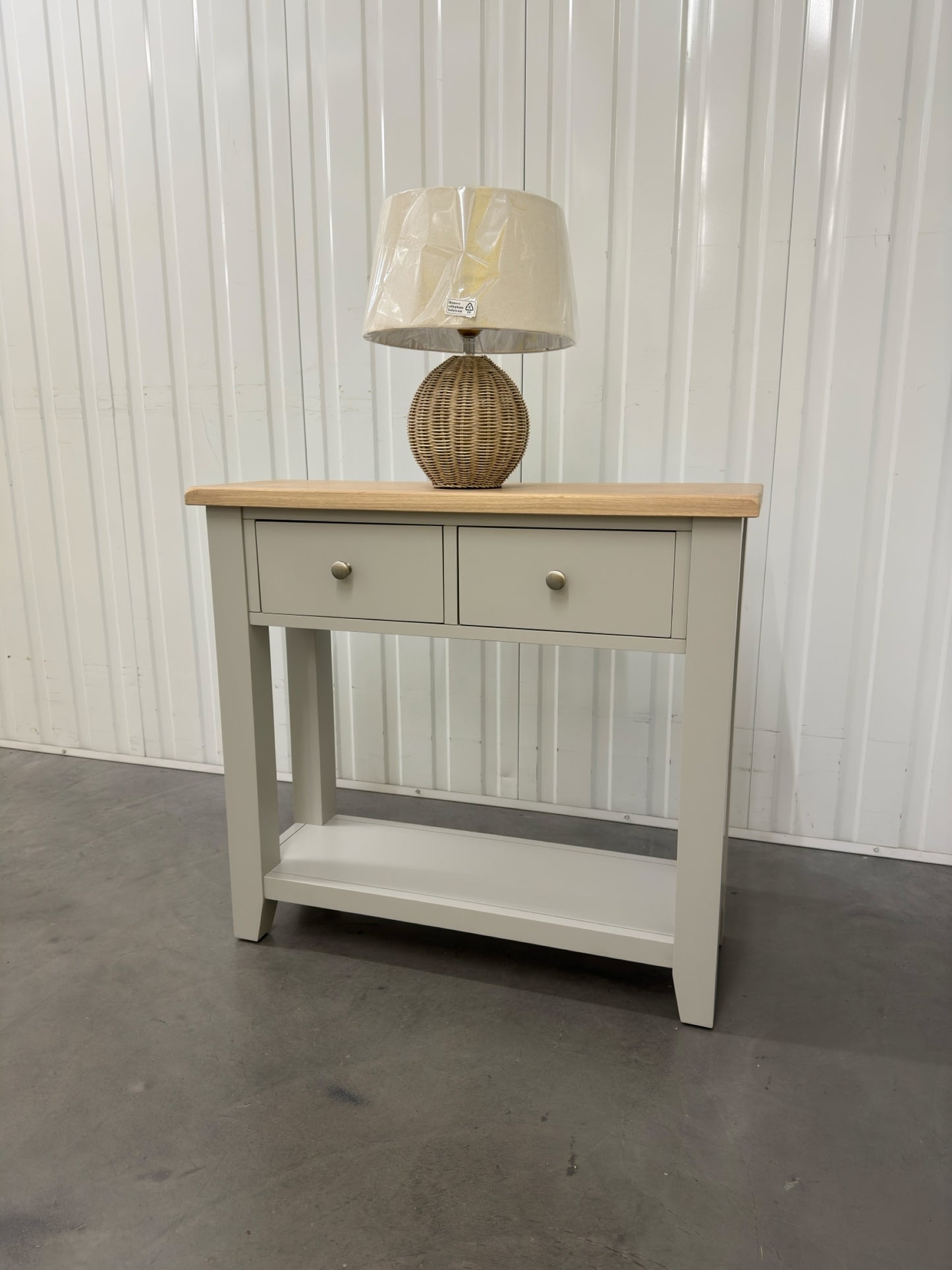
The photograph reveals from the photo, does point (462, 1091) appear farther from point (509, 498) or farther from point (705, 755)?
point (509, 498)

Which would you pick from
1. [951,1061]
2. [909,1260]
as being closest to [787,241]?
[951,1061]

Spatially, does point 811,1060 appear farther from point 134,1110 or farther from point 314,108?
point 314,108

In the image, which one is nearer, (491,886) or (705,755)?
(705,755)

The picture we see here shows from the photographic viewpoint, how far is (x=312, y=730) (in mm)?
1940

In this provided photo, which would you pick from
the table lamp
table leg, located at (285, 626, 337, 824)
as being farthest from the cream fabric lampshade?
table leg, located at (285, 626, 337, 824)

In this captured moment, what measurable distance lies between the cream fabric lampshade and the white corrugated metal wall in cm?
66

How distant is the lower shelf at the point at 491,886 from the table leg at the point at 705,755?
67 millimetres

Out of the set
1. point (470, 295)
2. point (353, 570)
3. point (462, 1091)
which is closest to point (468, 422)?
point (470, 295)

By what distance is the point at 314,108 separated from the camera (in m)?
2.16

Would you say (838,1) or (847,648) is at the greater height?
(838,1)

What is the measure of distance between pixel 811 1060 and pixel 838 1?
207cm

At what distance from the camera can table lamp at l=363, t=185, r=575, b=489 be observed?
1.38 m

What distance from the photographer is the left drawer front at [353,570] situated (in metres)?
1.46

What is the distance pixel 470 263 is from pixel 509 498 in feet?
1.31
